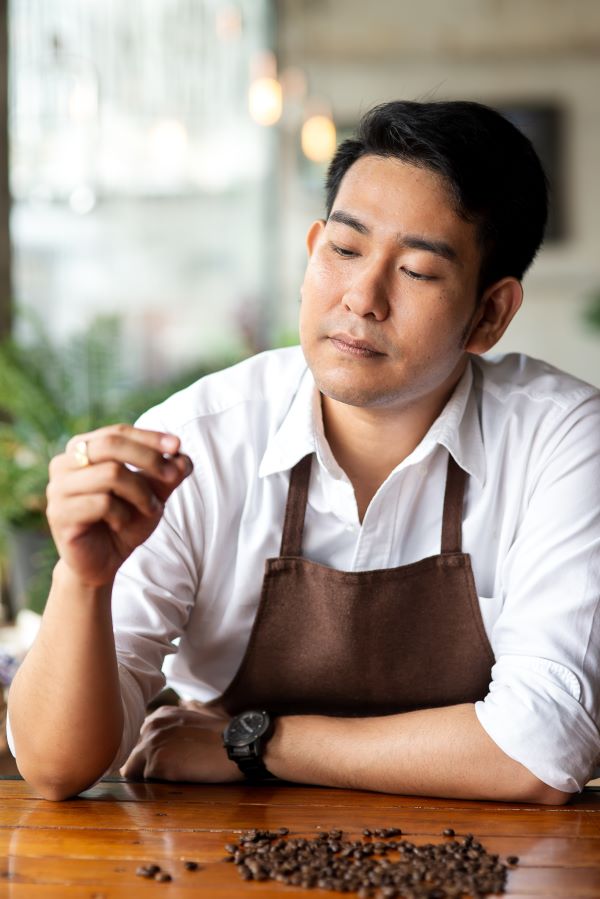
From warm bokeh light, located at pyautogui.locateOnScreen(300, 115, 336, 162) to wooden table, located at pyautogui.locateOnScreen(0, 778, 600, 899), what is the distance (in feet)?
16.8

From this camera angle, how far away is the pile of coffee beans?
121 cm

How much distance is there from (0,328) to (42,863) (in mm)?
2775

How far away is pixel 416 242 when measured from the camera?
1.75 metres

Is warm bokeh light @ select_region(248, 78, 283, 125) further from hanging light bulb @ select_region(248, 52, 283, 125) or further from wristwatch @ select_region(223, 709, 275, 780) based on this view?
wristwatch @ select_region(223, 709, 275, 780)

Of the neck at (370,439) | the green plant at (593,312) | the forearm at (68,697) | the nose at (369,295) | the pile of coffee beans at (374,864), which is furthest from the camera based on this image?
the green plant at (593,312)

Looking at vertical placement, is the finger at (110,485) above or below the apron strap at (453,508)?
above

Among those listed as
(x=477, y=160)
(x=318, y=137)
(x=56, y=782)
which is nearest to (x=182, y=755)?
(x=56, y=782)

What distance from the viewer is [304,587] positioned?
72.2 inches

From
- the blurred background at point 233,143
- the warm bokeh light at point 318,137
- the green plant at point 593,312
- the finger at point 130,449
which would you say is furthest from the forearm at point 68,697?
the green plant at point 593,312

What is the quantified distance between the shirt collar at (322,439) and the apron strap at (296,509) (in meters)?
0.03

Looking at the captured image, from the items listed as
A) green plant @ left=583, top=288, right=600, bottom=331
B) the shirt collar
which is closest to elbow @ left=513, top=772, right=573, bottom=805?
the shirt collar

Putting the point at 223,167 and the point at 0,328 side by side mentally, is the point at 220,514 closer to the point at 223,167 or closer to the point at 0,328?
the point at 0,328

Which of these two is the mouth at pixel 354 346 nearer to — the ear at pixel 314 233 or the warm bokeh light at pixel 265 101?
the ear at pixel 314 233

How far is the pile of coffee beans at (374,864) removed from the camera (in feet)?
3.96
